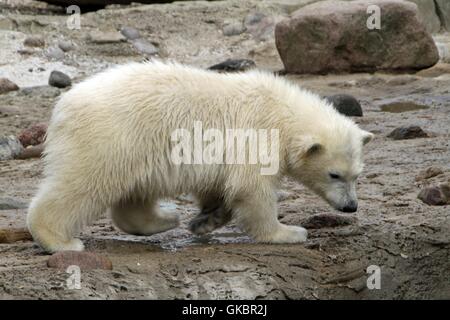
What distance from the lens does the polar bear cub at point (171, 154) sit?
5.07 m

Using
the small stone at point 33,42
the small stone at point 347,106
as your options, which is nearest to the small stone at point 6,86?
the small stone at point 33,42

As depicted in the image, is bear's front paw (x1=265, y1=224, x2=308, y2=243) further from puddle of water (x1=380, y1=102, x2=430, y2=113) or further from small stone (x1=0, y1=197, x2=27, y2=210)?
puddle of water (x1=380, y1=102, x2=430, y2=113)

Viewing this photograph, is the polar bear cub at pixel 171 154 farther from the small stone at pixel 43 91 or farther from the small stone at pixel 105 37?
the small stone at pixel 105 37

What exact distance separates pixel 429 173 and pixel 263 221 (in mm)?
1782

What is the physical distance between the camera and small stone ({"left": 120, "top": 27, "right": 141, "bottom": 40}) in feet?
44.1

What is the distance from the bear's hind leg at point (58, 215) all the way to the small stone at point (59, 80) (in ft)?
20.3

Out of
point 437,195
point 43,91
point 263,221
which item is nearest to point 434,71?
point 43,91

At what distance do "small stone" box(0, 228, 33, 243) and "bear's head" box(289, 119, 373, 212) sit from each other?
5.25 ft

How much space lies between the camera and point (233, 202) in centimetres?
548

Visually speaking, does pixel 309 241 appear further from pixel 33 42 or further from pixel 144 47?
pixel 144 47

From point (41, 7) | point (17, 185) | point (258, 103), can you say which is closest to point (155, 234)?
point (258, 103)

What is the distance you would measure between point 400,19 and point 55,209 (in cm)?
776

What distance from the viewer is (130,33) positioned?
1349 cm

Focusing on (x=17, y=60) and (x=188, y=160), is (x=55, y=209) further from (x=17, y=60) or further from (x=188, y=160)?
(x=17, y=60)
